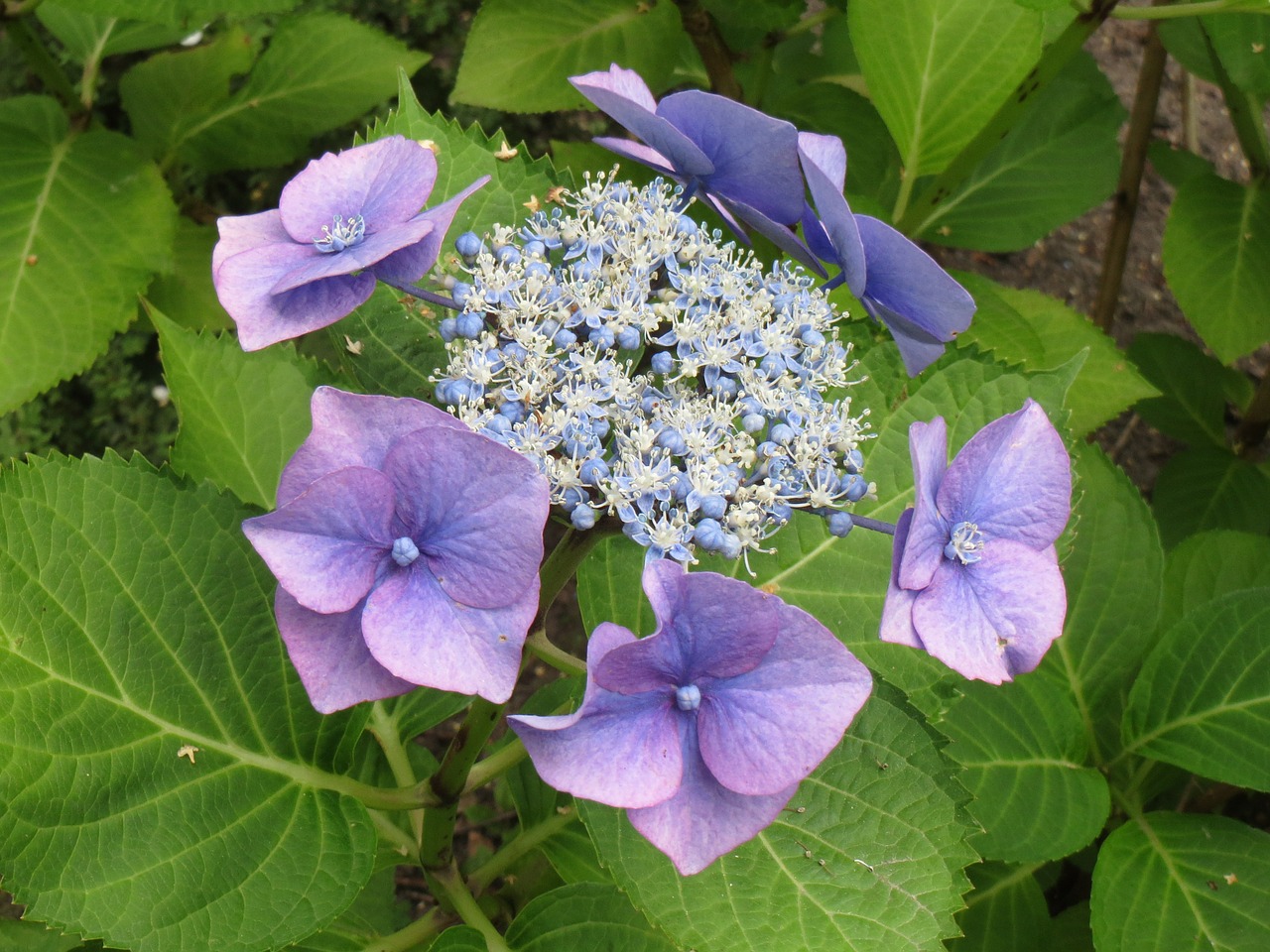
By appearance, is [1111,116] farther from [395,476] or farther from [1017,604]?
[395,476]

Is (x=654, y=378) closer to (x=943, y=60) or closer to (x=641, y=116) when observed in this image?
(x=641, y=116)

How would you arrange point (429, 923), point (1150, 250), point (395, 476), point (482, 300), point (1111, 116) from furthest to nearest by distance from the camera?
point (1150, 250) < point (1111, 116) < point (429, 923) < point (482, 300) < point (395, 476)

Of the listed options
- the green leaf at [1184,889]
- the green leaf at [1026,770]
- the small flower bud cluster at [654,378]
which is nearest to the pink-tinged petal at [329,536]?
the small flower bud cluster at [654,378]

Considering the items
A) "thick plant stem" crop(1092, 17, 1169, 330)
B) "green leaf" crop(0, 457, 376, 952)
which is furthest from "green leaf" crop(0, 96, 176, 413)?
"thick plant stem" crop(1092, 17, 1169, 330)

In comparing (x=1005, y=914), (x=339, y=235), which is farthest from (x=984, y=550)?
(x=1005, y=914)

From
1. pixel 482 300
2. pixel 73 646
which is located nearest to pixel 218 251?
pixel 482 300

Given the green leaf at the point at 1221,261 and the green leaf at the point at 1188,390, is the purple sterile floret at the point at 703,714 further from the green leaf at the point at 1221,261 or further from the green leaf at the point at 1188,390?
the green leaf at the point at 1188,390
